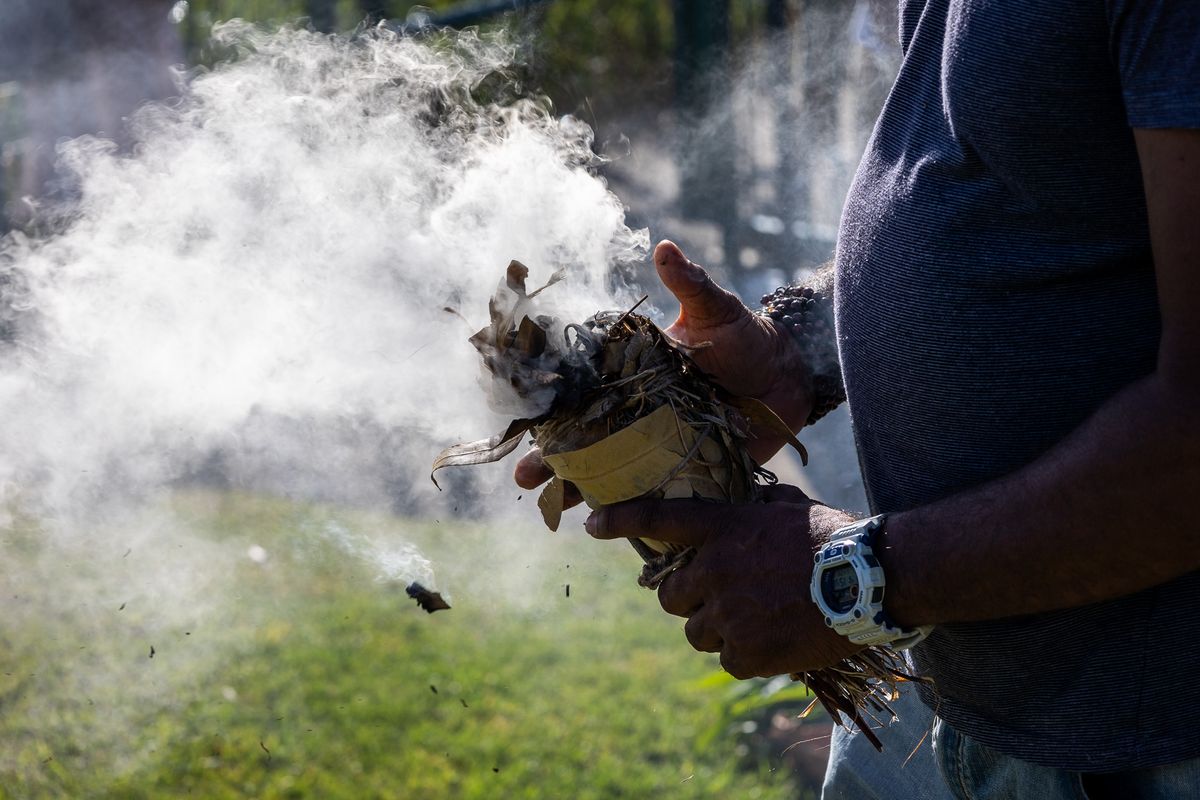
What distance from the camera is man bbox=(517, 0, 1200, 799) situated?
1193 millimetres

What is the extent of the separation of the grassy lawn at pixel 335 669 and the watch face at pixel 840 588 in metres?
2.55

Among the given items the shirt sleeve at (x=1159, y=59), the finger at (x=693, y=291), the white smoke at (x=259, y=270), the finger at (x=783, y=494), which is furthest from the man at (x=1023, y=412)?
the white smoke at (x=259, y=270)

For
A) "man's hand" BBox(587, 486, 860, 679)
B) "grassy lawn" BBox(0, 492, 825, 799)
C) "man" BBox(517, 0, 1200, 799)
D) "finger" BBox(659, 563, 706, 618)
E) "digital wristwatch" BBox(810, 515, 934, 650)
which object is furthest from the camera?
"grassy lawn" BBox(0, 492, 825, 799)

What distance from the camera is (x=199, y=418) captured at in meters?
3.90

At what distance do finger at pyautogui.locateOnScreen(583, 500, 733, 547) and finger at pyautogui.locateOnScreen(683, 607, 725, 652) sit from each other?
0.11m

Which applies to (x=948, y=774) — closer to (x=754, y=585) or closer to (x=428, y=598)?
(x=754, y=585)

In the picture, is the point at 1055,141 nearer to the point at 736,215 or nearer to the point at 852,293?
the point at 852,293

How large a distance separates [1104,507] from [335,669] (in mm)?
Result: 4012

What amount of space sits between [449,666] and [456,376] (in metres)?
2.22

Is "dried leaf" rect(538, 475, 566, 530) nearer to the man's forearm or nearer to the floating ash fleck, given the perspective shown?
the floating ash fleck

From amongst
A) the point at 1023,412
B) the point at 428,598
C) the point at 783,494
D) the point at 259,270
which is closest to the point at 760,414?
the point at 783,494

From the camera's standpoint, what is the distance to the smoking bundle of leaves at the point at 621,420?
1.73 meters

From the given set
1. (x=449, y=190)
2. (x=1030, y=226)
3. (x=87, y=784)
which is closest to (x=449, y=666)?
(x=87, y=784)

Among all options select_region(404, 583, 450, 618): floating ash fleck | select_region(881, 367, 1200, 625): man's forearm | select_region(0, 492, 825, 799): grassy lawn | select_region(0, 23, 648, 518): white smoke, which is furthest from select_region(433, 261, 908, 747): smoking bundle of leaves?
select_region(0, 492, 825, 799): grassy lawn
